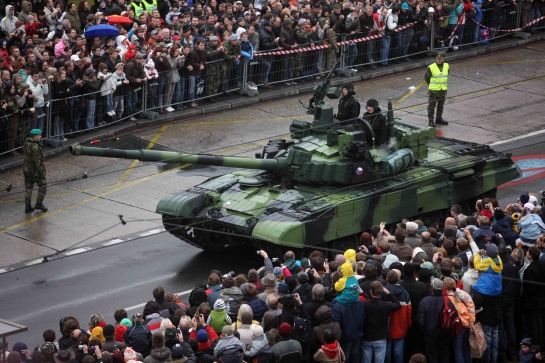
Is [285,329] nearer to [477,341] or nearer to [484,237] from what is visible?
[477,341]

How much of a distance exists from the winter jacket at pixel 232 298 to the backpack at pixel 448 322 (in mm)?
2671

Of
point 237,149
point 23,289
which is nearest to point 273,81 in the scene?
point 237,149

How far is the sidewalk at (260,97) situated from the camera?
25.6 meters

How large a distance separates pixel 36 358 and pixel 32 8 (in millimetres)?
16493

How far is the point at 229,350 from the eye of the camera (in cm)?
1319

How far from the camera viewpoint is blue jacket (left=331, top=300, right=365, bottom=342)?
47.1 feet

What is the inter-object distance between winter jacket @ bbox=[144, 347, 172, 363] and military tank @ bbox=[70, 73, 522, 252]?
17.3 ft

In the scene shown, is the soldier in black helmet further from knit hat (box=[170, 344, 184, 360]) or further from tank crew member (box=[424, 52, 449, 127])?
knit hat (box=[170, 344, 184, 360])

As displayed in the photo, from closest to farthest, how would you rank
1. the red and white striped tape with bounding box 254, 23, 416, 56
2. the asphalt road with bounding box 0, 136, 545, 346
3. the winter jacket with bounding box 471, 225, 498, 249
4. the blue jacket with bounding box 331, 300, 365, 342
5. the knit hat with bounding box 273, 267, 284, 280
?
the blue jacket with bounding box 331, 300, 365, 342 < the knit hat with bounding box 273, 267, 284, 280 < the winter jacket with bounding box 471, 225, 498, 249 < the asphalt road with bounding box 0, 136, 545, 346 < the red and white striped tape with bounding box 254, 23, 416, 56

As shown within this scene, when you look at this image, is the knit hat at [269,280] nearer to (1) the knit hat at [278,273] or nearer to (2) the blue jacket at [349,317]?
(1) the knit hat at [278,273]

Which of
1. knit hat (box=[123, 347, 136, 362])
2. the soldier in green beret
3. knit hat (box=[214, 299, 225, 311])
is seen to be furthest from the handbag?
the soldier in green beret

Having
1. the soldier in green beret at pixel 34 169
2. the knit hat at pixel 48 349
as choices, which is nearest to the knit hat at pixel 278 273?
the knit hat at pixel 48 349

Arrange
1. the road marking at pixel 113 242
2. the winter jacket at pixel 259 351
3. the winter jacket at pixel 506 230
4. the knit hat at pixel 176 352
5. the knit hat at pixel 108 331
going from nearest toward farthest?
1. the knit hat at pixel 176 352
2. the winter jacket at pixel 259 351
3. the knit hat at pixel 108 331
4. the winter jacket at pixel 506 230
5. the road marking at pixel 113 242

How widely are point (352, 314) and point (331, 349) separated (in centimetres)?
76
